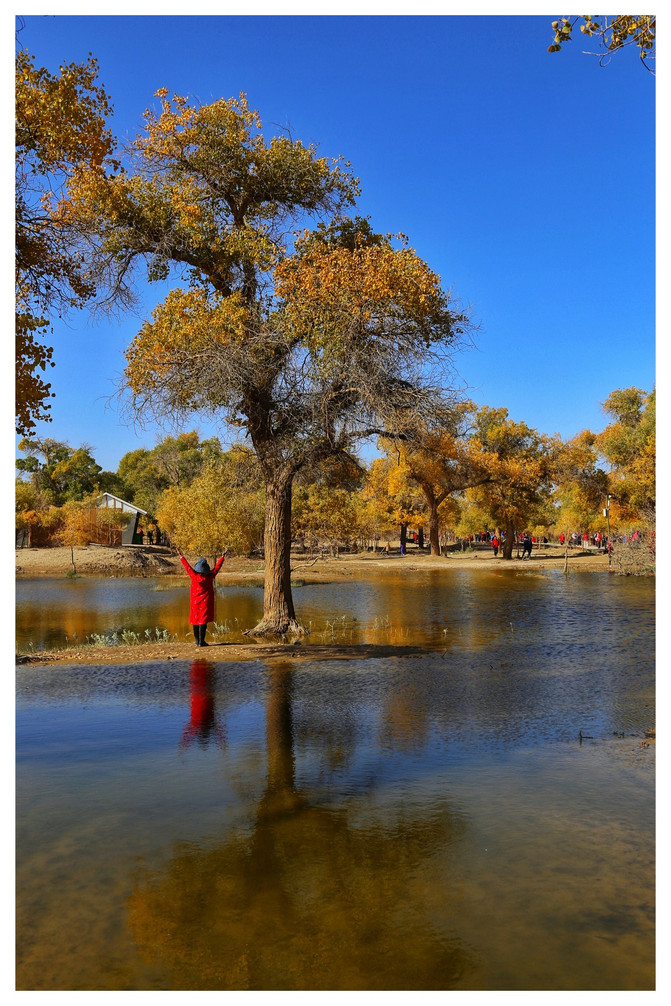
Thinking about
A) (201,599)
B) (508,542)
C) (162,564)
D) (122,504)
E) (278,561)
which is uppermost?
(122,504)

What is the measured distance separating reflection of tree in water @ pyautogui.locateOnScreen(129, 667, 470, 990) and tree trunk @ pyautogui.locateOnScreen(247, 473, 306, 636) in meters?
9.27

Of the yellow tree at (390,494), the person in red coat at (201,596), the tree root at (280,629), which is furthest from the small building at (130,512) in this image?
the person in red coat at (201,596)

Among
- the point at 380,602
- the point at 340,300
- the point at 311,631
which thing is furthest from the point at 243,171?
the point at 380,602

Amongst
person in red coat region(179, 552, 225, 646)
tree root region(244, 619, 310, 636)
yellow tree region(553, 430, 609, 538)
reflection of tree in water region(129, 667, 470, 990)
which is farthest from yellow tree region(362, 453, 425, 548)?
reflection of tree in water region(129, 667, 470, 990)

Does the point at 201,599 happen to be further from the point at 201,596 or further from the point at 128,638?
the point at 128,638

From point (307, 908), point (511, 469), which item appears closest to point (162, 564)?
point (511, 469)

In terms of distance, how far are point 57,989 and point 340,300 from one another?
1063 centimetres

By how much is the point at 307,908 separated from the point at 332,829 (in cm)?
111

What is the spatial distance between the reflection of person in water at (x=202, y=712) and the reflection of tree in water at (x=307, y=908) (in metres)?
2.20

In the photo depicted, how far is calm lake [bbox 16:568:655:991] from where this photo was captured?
392 centimetres

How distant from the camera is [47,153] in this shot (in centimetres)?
770

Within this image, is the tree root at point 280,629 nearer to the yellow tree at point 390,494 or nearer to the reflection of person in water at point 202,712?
the reflection of person in water at point 202,712

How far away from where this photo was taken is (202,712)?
9.12m

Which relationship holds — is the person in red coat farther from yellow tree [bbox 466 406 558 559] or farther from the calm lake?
yellow tree [bbox 466 406 558 559]
